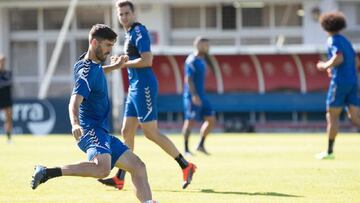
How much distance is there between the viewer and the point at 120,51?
37500mm

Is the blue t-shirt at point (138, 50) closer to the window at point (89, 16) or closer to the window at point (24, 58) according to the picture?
the window at point (89, 16)

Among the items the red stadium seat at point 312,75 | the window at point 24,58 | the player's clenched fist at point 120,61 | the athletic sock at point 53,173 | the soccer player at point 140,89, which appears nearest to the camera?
the athletic sock at point 53,173

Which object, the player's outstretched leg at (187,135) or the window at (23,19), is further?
the window at (23,19)

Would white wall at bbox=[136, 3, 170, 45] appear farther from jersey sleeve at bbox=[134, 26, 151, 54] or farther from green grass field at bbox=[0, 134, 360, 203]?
jersey sleeve at bbox=[134, 26, 151, 54]

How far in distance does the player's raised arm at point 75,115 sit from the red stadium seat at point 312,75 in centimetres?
2726

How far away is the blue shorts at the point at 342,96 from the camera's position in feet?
60.8

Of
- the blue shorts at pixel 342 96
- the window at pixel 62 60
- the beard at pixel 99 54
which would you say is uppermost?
the beard at pixel 99 54

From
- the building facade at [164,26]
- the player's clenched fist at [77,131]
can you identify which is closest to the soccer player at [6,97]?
the building facade at [164,26]

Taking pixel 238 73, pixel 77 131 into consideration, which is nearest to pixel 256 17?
pixel 238 73

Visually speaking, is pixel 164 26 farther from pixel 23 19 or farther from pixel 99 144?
pixel 99 144

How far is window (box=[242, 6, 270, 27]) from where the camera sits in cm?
4256

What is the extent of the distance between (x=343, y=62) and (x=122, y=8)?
6.15m

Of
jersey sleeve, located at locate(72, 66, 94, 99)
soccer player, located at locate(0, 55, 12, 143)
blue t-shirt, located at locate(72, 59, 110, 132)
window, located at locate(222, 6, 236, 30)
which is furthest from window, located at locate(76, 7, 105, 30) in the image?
jersey sleeve, located at locate(72, 66, 94, 99)

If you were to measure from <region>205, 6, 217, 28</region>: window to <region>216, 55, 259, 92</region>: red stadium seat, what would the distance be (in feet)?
17.7
